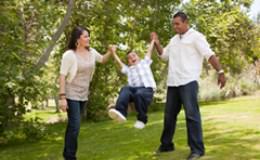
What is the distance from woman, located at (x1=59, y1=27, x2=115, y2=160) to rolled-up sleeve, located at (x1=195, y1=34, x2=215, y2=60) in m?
1.47

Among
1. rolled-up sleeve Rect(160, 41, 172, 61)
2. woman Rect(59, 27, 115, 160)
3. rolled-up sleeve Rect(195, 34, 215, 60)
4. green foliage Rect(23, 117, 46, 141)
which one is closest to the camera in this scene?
rolled-up sleeve Rect(195, 34, 215, 60)

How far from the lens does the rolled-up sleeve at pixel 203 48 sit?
5.66 m

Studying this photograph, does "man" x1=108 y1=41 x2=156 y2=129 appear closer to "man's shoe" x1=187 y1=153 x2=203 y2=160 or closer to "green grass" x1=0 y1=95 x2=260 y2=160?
"green grass" x1=0 y1=95 x2=260 y2=160

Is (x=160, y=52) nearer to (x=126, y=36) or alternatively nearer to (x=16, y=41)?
(x=16, y=41)

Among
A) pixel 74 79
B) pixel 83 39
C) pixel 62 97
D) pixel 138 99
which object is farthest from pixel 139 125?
pixel 83 39

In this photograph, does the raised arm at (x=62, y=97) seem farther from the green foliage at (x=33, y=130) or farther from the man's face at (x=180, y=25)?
the green foliage at (x=33, y=130)

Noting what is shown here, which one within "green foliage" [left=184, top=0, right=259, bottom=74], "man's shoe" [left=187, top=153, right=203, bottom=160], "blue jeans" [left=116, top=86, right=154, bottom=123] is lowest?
"man's shoe" [left=187, top=153, right=203, bottom=160]

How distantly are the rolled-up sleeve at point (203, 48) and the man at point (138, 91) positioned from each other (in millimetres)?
1021

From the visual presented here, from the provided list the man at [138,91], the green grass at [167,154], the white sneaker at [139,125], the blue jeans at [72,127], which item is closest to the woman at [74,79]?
the blue jeans at [72,127]

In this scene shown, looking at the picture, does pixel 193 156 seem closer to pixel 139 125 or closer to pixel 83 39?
pixel 139 125

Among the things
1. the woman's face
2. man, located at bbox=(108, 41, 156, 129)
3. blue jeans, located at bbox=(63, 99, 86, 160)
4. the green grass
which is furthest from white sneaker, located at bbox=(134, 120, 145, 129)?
the woman's face

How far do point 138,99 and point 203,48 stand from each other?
1449 millimetres

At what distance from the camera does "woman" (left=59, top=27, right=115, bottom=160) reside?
5859mm

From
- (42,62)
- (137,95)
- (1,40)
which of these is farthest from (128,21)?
(137,95)
